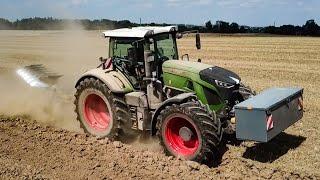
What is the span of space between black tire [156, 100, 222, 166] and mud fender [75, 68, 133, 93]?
48.1 inches

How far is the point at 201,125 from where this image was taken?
6.84 metres

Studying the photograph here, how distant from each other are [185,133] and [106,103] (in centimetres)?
187

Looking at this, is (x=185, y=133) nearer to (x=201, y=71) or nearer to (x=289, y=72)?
(x=201, y=71)

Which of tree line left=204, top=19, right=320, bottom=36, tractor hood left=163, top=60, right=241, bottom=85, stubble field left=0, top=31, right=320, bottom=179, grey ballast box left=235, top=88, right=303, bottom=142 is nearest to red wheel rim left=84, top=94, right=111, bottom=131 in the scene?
stubble field left=0, top=31, right=320, bottom=179

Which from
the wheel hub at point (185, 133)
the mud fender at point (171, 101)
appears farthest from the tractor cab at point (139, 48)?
the wheel hub at point (185, 133)

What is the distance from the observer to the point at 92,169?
700 cm

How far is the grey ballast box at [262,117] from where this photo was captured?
6.59 m

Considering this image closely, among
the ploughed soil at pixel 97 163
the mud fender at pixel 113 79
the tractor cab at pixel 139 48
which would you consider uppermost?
the tractor cab at pixel 139 48

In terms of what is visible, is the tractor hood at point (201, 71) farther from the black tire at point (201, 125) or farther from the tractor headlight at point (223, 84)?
the black tire at point (201, 125)

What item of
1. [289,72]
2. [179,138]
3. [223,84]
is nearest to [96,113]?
[179,138]

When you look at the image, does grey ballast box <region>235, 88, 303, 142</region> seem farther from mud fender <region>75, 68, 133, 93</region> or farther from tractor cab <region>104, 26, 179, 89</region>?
mud fender <region>75, 68, 133, 93</region>

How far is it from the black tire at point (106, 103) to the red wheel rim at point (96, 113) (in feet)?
0.21

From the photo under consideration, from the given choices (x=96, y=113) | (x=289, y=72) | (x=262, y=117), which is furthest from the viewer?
(x=289, y=72)

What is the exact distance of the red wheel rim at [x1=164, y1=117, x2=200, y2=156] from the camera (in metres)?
7.27
